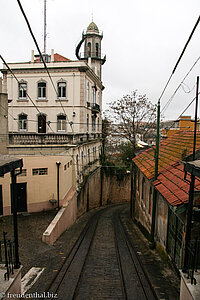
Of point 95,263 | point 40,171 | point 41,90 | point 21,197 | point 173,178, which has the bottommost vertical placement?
point 95,263

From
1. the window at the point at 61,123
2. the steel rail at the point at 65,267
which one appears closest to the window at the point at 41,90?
the window at the point at 61,123

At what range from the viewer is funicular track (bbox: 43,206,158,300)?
650 centimetres

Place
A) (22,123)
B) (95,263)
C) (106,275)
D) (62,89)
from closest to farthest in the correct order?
(106,275)
(95,263)
(62,89)
(22,123)

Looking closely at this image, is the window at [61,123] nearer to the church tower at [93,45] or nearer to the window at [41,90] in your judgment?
the window at [41,90]

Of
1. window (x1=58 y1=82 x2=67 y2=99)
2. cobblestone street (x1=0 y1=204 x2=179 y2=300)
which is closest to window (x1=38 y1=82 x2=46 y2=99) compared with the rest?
window (x1=58 y1=82 x2=67 y2=99)

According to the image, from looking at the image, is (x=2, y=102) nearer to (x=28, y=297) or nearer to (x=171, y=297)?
(x=28, y=297)

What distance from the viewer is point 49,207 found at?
46.7 feet

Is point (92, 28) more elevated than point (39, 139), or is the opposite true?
point (92, 28)

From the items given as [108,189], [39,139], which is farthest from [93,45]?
[39,139]

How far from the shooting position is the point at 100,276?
764 centimetres

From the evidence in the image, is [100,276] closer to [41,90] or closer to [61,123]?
[61,123]

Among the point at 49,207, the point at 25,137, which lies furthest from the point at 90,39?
the point at 49,207

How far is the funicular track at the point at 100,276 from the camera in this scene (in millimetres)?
6496

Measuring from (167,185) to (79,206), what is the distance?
470 inches
